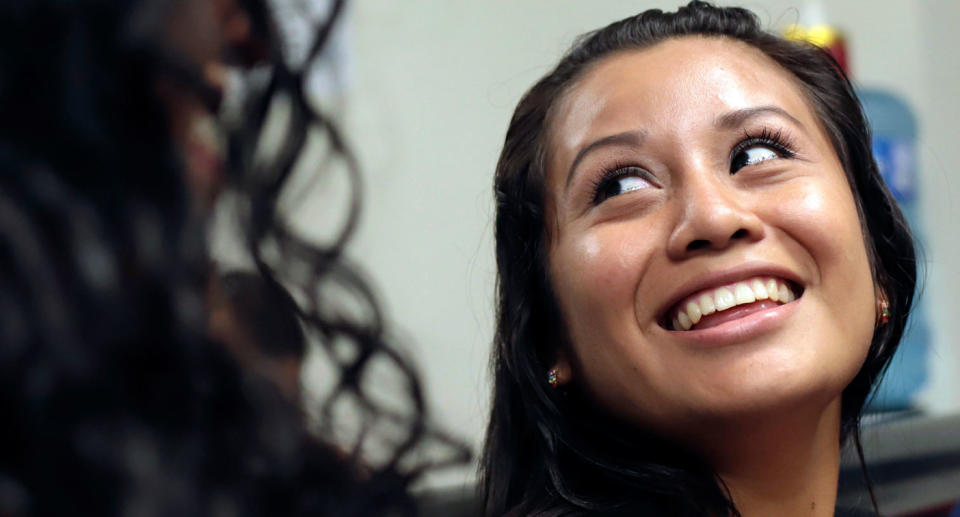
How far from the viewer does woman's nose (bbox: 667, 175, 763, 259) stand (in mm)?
798

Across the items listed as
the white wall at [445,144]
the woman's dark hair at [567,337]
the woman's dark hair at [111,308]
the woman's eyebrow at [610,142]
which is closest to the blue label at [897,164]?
the white wall at [445,144]

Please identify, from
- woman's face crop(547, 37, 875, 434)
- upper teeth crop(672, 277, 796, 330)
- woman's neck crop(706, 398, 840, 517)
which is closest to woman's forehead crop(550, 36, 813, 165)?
woman's face crop(547, 37, 875, 434)

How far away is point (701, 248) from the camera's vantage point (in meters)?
0.82

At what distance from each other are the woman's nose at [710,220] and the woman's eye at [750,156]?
3 centimetres

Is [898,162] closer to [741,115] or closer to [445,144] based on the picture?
[445,144]

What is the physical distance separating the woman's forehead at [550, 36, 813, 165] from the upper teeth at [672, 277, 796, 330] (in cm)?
14

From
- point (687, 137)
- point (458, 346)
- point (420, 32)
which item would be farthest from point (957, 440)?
point (420, 32)

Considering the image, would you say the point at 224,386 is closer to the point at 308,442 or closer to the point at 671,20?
the point at 308,442

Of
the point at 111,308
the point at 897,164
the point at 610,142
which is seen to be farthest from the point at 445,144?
the point at 111,308

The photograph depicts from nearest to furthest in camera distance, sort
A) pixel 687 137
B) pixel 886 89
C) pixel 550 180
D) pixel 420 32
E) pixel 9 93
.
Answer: pixel 9 93, pixel 687 137, pixel 550 180, pixel 420 32, pixel 886 89

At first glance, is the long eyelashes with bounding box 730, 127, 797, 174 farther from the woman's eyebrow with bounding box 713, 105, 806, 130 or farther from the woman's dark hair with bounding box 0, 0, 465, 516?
the woman's dark hair with bounding box 0, 0, 465, 516

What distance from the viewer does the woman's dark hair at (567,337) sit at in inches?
33.4

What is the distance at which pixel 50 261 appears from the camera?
0.96 ft

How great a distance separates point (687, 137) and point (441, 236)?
0.56 metres
